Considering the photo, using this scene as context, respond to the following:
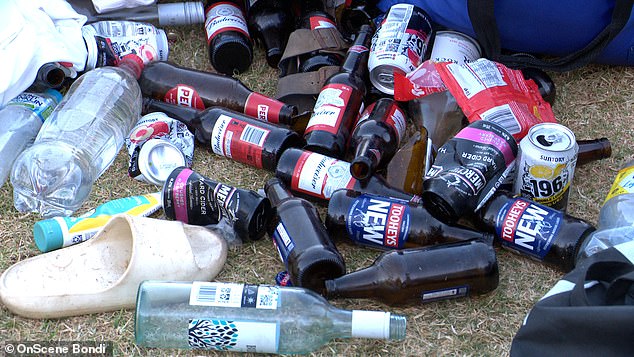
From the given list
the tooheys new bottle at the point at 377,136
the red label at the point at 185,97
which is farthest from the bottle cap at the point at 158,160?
the tooheys new bottle at the point at 377,136

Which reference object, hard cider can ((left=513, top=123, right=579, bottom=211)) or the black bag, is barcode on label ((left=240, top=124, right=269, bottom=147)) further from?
the black bag

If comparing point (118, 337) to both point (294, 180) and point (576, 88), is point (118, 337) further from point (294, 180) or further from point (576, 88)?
point (576, 88)

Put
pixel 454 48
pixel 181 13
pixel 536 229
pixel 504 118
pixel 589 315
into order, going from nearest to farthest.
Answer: pixel 589 315
pixel 536 229
pixel 504 118
pixel 454 48
pixel 181 13

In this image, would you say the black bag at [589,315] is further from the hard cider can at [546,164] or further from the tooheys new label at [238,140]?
the tooheys new label at [238,140]

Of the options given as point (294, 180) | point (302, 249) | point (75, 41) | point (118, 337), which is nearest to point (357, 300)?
point (302, 249)

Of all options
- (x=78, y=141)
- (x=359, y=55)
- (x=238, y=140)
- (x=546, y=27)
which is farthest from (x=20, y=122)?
(x=546, y=27)

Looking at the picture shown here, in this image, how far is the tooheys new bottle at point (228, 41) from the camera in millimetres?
2926

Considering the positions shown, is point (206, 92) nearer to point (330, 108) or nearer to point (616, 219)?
point (330, 108)

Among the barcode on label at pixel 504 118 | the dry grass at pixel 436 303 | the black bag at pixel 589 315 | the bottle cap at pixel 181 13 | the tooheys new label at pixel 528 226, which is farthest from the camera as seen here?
the bottle cap at pixel 181 13

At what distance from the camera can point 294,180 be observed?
92.7 inches

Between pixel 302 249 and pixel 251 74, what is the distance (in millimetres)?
1077

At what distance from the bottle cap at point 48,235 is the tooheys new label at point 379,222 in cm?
77

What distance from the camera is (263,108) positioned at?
266 centimetres

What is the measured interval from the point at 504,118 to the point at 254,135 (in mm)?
733
